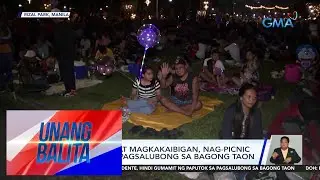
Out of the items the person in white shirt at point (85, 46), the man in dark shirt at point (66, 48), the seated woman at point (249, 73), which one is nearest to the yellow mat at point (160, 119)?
the seated woman at point (249, 73)

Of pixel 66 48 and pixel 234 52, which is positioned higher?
pixel 66 48

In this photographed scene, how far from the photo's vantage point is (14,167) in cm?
462

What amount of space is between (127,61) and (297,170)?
834cm

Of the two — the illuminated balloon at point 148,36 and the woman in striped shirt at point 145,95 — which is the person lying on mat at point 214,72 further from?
the woman in striped shirt at point 145,95

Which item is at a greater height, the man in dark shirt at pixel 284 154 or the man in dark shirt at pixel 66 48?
the man in dark shirt at pixel 66 48

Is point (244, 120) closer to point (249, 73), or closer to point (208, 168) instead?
point (208, 168)

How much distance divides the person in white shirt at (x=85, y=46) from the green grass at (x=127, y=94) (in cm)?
333

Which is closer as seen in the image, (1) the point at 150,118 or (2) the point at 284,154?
(2) the point at 284,154

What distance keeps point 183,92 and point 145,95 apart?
0.58 m

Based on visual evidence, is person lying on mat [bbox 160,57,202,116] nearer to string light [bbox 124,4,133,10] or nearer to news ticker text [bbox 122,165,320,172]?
news ticker text [bbox 122,165,320,172]

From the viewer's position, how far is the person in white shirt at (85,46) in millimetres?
13580

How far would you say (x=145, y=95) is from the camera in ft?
21.1

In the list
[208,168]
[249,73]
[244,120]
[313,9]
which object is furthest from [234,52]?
[313,9]

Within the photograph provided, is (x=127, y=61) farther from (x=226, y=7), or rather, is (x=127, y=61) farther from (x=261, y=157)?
(x=226, y=7)
